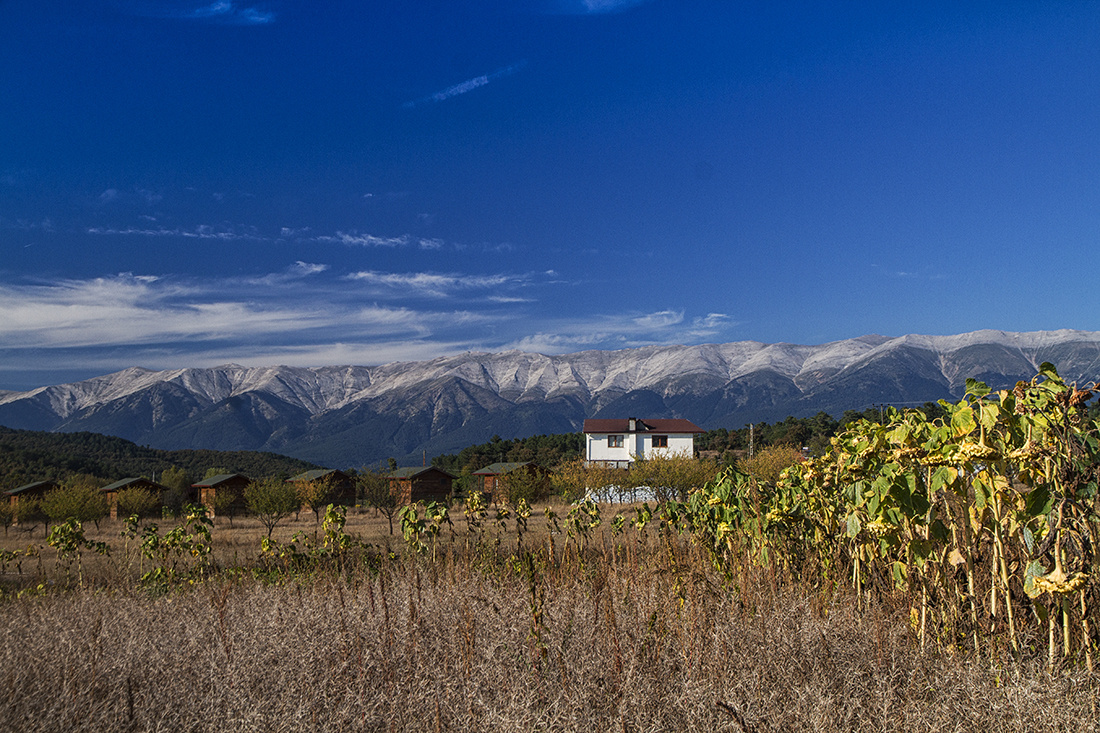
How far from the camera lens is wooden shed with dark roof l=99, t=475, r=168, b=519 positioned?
58.9 meters

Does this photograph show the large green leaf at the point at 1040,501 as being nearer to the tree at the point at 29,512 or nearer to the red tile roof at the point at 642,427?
the tree at the point at 29,512

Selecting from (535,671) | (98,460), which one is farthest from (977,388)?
(98,460)

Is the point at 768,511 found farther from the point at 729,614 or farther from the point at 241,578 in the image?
the point at 241,578

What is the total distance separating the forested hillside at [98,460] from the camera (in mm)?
74062

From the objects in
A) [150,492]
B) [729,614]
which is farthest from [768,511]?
[150,492]

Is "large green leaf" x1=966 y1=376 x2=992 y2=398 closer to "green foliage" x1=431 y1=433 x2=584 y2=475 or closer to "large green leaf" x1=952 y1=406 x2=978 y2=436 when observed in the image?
"large green leaf" x1=952 y1=406 x2=978 y2=436

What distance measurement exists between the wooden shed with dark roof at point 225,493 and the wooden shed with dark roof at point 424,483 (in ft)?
49.0

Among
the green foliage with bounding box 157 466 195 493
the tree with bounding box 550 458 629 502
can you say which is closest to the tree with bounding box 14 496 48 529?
the green foliage with bounding box 157 466 195 493

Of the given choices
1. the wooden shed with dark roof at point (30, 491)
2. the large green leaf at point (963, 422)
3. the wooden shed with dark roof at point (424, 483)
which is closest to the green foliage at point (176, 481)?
the wooden shed with dark roof at point (30, 491)

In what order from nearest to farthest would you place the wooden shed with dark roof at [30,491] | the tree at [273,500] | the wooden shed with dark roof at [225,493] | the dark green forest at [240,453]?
the tree at [273,500] < the wooden shed with dark roof at [30,491] < the wooden shed with dark roof at [225,493] < the dark green forest at [240,453]

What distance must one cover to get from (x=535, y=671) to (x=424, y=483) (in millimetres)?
72608

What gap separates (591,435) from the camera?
85.6 meters

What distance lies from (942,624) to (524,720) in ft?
8.22

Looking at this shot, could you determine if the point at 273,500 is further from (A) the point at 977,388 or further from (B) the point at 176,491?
(A) the point at 977,388
